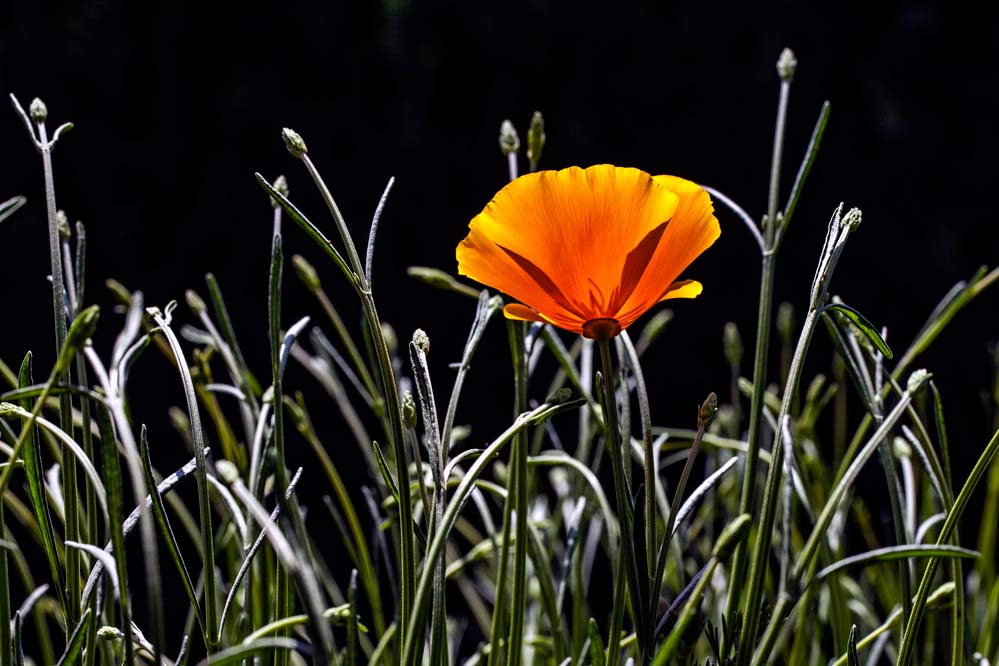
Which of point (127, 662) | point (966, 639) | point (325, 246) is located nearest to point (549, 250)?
point (325, 246)

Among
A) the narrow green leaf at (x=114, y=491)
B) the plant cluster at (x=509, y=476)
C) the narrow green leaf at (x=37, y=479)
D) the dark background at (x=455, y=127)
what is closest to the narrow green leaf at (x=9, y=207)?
the plant cluster at (x=509, y=476)

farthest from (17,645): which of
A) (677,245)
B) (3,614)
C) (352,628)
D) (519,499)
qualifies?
(677,245)

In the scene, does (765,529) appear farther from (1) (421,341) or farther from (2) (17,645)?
(2) (17,645)

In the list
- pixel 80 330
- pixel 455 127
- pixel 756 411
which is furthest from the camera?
pixel 455 127

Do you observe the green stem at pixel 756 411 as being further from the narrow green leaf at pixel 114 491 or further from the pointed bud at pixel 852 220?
the narrow green leaf at pixel 114 491

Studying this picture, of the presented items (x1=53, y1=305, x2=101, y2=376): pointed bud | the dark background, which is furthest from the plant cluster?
the dark background

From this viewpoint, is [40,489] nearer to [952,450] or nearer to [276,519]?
[276,519]

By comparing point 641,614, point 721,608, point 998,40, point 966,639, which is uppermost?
point 998,40
